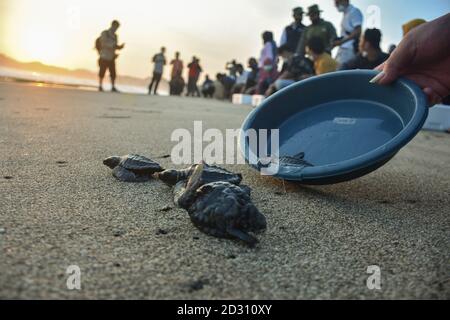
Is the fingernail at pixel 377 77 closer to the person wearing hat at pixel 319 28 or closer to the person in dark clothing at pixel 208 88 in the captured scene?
the person wearing hat at pixel 319 28

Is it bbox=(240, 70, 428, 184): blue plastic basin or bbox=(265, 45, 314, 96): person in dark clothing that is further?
bbox=(265, 45, 314, 96): person in dark clothing

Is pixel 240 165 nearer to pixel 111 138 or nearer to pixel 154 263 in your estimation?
pixel 111 138

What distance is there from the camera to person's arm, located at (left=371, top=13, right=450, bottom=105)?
172cm

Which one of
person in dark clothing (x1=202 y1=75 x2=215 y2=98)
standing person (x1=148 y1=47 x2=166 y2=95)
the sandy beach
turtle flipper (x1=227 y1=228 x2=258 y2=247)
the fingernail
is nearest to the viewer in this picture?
the sandy beach

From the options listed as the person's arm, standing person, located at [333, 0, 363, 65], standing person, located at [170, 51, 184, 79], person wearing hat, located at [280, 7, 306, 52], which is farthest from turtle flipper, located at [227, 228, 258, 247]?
standing person, located at [170, 51, 184, 79]

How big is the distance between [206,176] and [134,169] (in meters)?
0.43

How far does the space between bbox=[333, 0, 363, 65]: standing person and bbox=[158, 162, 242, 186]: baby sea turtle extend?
5105mm

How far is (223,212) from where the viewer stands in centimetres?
118

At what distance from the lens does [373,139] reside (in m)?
1.92

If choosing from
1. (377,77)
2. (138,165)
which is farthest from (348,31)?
(138,165)

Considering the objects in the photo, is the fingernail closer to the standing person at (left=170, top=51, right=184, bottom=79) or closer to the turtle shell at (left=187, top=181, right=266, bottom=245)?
the turtle shell at (left=187, top=181, right=266, bottom=245)

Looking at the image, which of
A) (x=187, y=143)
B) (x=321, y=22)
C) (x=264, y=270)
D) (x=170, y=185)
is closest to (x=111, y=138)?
(x=187, y=143)

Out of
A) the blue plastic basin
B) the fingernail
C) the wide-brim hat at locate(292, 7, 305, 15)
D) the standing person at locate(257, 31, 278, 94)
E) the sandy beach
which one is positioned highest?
the wide-brim hat at locate(292, 7, 305, 15)
